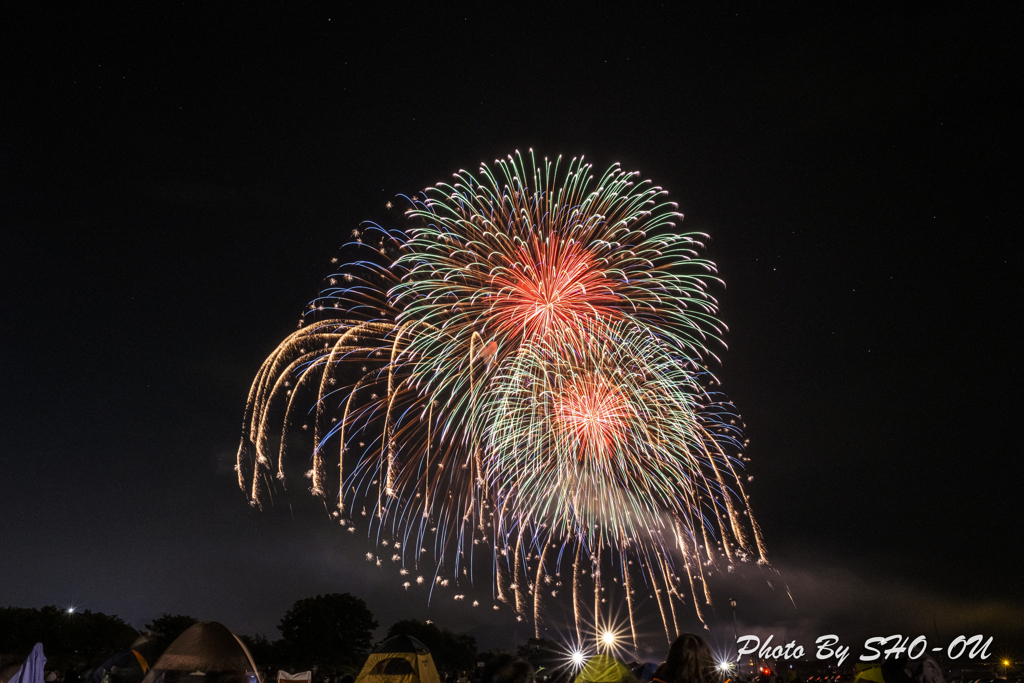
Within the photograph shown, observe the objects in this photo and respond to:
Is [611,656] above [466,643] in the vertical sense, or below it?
below

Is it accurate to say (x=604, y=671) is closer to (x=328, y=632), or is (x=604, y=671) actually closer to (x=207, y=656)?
(x=207, y=656)

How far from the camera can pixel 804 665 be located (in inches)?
4646

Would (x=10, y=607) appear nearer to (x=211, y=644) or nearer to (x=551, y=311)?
(x=551, y=311)

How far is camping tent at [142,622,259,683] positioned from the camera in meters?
7.36

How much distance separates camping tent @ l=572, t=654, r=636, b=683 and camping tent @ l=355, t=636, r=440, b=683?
7540 mm

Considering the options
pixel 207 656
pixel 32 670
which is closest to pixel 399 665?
pixel 32 670

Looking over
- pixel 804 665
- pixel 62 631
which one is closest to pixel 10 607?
pixel 62 631

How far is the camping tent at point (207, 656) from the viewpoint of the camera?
7.36 meters

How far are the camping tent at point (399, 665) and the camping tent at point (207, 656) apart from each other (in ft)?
21.5

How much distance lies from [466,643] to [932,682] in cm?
14859

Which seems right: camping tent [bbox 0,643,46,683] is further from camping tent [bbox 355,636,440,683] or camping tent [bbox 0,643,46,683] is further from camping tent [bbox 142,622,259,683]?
camping tent [bbox 355,636,440,683]

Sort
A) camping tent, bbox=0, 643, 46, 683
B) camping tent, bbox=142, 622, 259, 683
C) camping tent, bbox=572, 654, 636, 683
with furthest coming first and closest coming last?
camping tent, bbox=0, 643, 46, 683
camping tent, bbox=142, 622, 259, 683
camping tent, bbox=572, 654, 636, 683

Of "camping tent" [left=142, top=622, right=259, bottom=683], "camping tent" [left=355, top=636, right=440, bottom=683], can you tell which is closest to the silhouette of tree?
"camping tent" [left=355, top=636, right=440, bottom=683]

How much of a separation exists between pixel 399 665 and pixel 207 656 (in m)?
7.27
